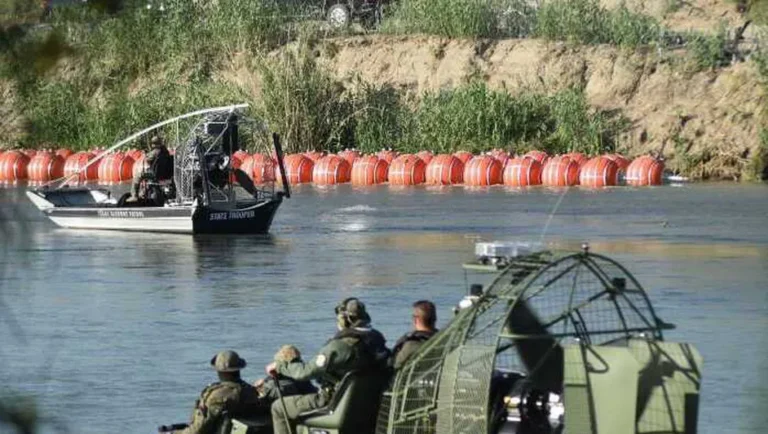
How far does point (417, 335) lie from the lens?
10172 mm

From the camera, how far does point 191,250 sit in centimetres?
2753

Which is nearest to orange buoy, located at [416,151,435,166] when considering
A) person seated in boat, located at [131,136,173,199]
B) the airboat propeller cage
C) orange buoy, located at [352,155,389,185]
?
→ orange buoy, located at [352,155,389,185]

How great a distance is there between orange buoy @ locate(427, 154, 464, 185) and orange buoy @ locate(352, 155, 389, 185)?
1126mm

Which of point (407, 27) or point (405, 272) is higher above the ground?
point (407, 27)

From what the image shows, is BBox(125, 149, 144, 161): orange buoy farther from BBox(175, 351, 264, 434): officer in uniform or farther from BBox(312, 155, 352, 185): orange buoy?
BBox(175, 351, 264, 434): officer in uniform

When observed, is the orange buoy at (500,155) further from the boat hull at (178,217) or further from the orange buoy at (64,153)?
the boat hull at (178,217)

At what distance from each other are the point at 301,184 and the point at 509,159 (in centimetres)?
498

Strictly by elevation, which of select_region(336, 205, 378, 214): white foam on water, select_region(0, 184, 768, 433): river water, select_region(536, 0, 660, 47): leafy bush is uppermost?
select_region(536, 0, 660, 47): leafy bush

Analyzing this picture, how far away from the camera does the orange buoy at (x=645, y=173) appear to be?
3991 centimetres

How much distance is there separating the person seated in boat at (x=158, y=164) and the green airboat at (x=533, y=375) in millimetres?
18622

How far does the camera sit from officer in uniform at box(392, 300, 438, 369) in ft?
32.4

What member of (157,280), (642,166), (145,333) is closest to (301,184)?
(642,166)

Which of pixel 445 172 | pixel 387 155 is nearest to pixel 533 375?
pixel 445 172

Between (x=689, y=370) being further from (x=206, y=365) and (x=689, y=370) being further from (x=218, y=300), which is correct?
(x=218, y=300)
